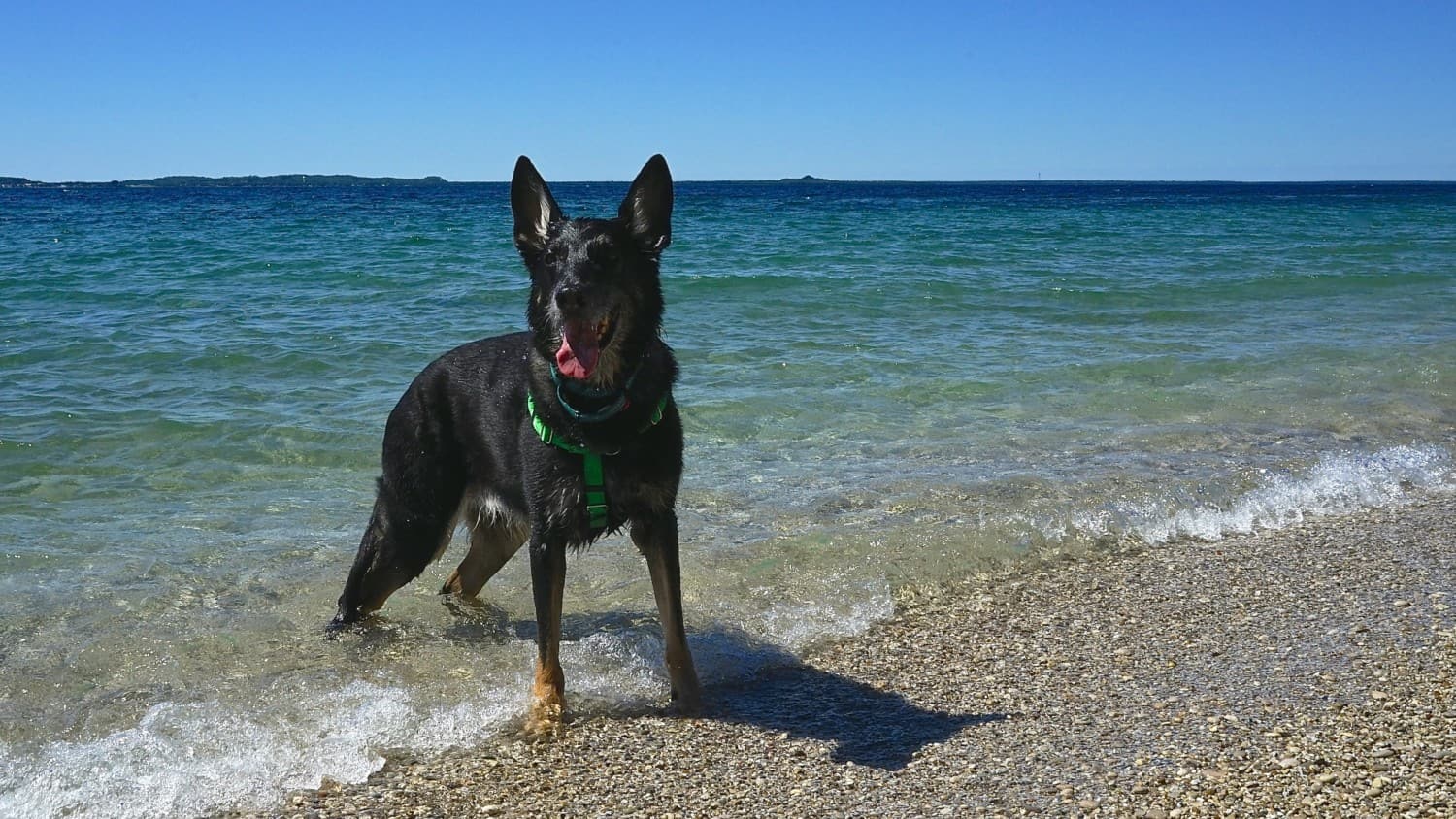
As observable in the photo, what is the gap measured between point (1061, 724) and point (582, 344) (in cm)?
218

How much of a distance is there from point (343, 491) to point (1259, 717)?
5571 millimetres

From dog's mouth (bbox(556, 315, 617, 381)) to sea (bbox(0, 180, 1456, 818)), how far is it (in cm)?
133

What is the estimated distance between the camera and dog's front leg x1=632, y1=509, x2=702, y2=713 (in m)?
4.78

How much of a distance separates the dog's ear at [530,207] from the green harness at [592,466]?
698mm

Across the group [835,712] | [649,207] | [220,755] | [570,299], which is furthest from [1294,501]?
[220,755]

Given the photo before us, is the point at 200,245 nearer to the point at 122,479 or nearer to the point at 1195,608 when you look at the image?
the point at 122,479


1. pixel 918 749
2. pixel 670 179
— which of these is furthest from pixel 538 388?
pixel 918 749

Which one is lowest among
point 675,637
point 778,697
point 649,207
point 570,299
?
point 778,697

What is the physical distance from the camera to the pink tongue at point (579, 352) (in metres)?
4.43

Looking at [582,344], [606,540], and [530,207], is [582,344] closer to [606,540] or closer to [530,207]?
[530,207]

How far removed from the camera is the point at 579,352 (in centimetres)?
445

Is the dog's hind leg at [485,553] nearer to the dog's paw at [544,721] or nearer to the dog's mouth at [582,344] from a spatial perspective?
the dog's paw at [544,721]

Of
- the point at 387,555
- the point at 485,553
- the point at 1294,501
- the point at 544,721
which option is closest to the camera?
the point at 544,721

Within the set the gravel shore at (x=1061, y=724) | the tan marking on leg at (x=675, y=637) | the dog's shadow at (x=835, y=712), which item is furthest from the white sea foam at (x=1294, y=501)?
the tan marking on leg at (x=675, y=637)
